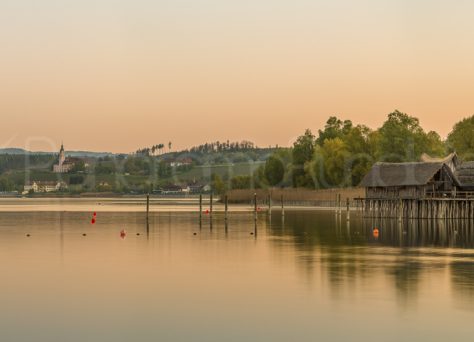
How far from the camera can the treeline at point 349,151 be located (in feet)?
433

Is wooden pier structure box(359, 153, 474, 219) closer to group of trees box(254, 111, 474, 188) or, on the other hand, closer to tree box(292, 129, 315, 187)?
group of trees box(254, 111, 474, 188)

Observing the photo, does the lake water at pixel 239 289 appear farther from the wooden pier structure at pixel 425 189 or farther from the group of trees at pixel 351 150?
the group of trees at pixel 351 150

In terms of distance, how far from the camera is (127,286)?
3731 centimetres

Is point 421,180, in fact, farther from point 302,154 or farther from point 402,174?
point 302,154

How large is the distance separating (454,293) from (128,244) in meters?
32.3

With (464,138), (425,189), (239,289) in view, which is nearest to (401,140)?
(464,138)

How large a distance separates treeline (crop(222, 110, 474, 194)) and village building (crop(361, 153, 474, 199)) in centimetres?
3122

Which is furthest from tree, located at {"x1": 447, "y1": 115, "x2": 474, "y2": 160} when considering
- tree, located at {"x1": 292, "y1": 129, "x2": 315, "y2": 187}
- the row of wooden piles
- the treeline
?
the row of wooden piles

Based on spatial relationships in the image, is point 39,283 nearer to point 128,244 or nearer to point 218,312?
point 218,312

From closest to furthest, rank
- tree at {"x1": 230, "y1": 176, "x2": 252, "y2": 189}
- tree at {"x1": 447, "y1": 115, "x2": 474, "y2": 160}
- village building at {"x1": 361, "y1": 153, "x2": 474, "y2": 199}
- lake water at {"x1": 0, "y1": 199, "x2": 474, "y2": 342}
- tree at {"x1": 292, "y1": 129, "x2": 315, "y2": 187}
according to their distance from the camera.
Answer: lake water at {"x1": 0, "y1": 199, "x2": 474, "y2": 342} → village building at {"x1": 361, "y1": 153, "x2": 474, "y2": 199} → tree at {"x1": 447, "y1": 115, "x2": 474, "y2": 160} → tree at {"x1": 292, "y1": 129, "x2": 315, "y2": 187} → tree at {"x1": 230, "y1": 176, "x2": 252, "y2": 189}

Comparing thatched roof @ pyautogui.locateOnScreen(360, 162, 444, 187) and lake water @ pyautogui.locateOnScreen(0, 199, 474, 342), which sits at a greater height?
thatched roof @ pyautogui.locateOnScreen(360, 162, 444, 187)

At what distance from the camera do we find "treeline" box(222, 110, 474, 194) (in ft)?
433

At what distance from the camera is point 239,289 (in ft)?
119

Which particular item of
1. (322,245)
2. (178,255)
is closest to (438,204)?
(322,245)
